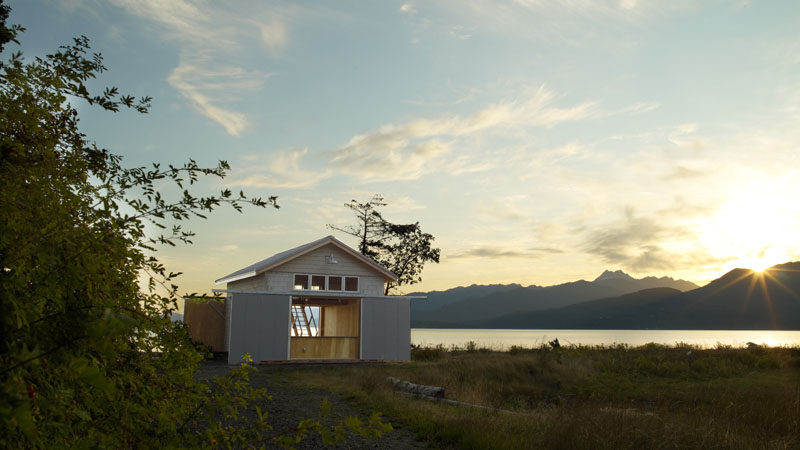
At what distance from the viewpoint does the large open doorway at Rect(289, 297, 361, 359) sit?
22.0 meters

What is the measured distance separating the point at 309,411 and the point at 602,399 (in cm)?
819

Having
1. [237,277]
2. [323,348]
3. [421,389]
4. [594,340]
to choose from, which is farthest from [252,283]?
[594,340]

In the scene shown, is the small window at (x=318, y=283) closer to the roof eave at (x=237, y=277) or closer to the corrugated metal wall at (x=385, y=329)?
the corrugated metal wall at (x=385, y=329)

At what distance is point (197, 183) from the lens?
3.05 m

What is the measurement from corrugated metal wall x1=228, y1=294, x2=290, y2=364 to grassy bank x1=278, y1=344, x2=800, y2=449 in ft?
8.31

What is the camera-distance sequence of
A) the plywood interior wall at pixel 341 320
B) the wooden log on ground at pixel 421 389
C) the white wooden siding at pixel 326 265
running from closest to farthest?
the wooden log on ground at pixel 421 389 < the white wooden siding at pixel 326 265 < the plywood interior wall at pixel 341 320

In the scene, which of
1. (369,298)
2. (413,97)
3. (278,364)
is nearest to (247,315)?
(278,364)

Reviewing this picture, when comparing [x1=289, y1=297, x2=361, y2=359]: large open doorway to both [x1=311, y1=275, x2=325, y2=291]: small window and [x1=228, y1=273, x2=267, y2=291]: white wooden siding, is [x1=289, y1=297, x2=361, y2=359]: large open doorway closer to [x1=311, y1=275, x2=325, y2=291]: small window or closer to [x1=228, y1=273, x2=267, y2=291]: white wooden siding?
[x1=311, y1=275, x2=325, y2=291]: small window

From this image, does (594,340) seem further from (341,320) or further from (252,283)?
(252,283)

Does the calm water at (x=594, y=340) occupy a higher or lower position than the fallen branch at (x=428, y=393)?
lower

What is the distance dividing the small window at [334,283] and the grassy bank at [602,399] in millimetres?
4868

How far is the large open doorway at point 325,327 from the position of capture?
22.0 metres

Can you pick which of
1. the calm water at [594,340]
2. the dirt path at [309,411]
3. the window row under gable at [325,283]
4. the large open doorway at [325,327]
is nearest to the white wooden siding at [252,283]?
the window row under gable at [325,283]

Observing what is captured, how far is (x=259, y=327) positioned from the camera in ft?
67.6
